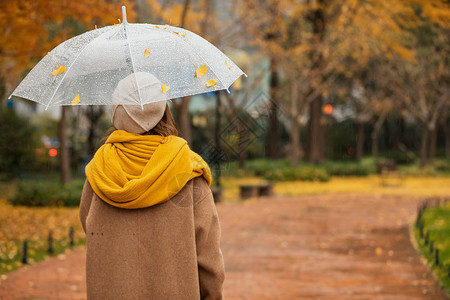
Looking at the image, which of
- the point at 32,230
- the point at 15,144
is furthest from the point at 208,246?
the point at 15,144

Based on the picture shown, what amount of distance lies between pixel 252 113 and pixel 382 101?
101ft

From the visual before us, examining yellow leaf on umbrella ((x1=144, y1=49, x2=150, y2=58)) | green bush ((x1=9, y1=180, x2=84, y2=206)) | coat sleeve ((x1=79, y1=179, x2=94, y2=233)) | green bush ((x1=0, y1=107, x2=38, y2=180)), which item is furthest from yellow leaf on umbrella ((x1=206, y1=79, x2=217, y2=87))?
green bush ((x1=0, y1=107, x2=38, y2=180))

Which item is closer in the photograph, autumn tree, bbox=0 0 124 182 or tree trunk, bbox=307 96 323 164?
autumn tree, bbox=0 0 124 182

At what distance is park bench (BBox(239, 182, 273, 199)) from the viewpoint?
59.7 ft

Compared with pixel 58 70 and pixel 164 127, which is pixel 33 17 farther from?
pixel 164 127

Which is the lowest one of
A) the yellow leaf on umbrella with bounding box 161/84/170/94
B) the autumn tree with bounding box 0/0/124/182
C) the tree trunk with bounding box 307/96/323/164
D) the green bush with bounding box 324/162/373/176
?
the green bush with bounding box 324/162/373/176

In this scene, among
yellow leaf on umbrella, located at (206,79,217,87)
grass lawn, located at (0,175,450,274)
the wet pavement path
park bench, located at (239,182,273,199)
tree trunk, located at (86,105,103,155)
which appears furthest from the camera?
tree trunk, located at (86,105,103,155)

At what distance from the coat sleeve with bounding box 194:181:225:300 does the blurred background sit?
6.03 metres

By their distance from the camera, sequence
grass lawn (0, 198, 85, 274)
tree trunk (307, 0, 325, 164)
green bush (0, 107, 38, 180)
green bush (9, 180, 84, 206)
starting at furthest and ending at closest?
tree trunk (307, 0, 325, 164) < green bush (0, 107, 38, 180) < green bush (9, 180, 84, 206) < grass lawn (0, 198, 85, 274)

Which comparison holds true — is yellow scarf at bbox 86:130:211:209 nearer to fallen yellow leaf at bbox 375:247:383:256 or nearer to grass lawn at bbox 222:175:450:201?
fallen yellow leaf at bbox 375:247:383:256

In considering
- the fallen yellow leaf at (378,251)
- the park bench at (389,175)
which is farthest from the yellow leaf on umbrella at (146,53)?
the park bench at (389,175)

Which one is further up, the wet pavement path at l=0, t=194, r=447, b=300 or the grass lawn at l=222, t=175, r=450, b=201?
the wet pavement path at l=0, t=194, r=447, b=300

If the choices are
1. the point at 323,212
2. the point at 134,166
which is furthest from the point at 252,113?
the point at 323,212

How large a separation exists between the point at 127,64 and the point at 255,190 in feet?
51.6
